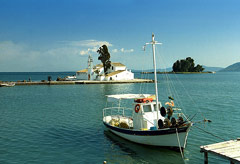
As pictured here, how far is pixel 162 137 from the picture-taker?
16.4 metres

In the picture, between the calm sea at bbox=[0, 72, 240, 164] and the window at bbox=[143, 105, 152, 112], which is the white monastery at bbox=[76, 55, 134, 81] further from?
the window at bbox=[143, 105, 152, 112]

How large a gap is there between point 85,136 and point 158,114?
7389 mm

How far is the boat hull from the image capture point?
15.7 metres

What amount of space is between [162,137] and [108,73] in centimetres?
8821

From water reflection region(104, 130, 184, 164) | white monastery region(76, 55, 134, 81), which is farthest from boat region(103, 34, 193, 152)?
white monastery region(76, 55, 134, 81)

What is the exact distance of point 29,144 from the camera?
19.2m

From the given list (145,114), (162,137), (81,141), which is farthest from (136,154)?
(81,141)

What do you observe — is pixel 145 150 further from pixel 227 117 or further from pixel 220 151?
pixel 227 117

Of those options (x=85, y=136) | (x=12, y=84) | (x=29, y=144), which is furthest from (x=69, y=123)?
(x=12, y=84)

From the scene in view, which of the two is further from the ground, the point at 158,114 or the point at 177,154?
the point at 158,114

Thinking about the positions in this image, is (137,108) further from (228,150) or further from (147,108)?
(228,150)

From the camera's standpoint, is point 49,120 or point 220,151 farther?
point 49,120

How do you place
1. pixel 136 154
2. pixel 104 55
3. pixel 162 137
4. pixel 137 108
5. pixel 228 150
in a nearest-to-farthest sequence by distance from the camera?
pixel 228 150
pixel 162 137
pixel 136 154
pixel 137 108
pixel 104 55

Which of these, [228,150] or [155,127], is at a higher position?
[155,127]
